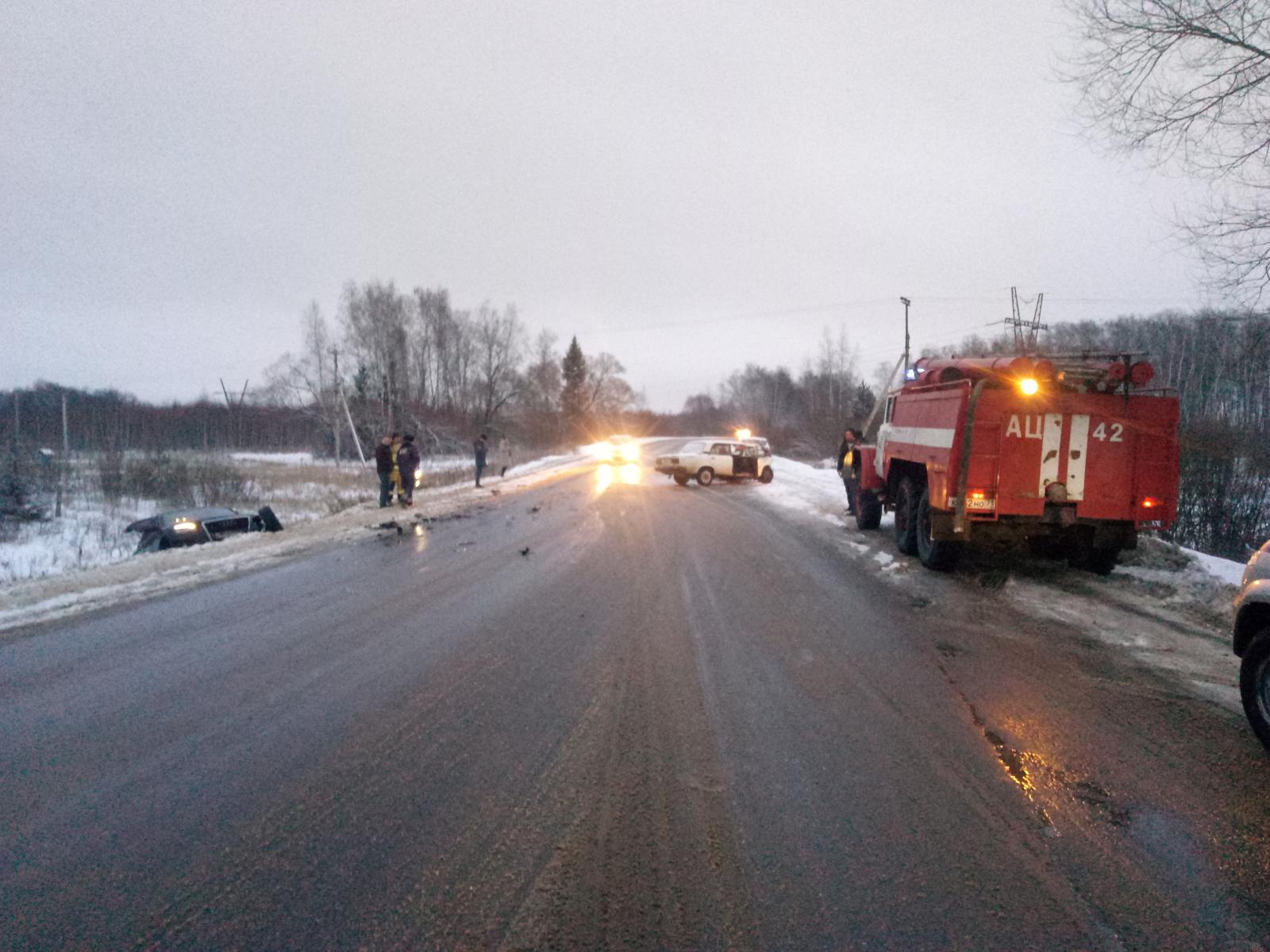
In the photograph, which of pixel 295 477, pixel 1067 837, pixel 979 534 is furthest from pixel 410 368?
pixel 1067 837

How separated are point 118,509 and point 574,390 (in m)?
61.3

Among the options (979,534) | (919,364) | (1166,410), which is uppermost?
(919,364)

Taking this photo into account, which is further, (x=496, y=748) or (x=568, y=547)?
(x=568, y=547)

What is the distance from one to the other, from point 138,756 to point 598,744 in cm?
265

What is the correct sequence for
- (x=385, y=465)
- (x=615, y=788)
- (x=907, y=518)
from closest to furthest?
(x=615, y=788), (x=907, y=518), (x=385, y=465)

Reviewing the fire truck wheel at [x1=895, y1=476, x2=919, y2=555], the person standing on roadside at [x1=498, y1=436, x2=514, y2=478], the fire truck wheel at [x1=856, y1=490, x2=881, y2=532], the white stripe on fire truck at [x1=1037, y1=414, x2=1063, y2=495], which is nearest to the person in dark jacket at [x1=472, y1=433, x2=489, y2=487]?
the person standing on roadside at [x1=498, y1=436, x2=514, y2=478]

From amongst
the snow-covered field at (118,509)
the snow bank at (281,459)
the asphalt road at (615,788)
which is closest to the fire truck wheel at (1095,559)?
the asphalt road at (615,788)

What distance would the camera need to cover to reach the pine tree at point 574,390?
3214 inches

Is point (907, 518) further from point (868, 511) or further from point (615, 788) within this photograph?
point (615, 788)

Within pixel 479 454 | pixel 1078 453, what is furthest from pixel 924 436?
pixel 479 454

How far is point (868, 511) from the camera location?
1399 cm

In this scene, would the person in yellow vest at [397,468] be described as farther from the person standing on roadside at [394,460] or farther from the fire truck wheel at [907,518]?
the fire truck wheel at [907,518]

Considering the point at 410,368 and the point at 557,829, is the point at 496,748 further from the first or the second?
the point at 410,368

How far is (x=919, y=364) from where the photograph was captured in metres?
12.2
